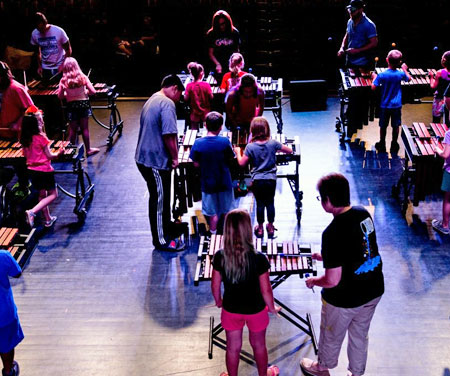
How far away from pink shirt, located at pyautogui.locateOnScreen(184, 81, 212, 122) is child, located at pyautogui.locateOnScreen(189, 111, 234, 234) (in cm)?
250

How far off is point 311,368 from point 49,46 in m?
7.34

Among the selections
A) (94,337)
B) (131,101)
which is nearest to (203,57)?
(131,101)

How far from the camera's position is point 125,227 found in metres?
→ 7.46

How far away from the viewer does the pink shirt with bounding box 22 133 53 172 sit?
7.04 metres

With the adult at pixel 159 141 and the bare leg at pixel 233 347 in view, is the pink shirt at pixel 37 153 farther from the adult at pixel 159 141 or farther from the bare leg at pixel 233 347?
the bare leg at pixel 233 347

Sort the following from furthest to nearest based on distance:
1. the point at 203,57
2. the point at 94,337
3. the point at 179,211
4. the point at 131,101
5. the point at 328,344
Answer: the point at 203,57 → the point at 131,101 → the point at 179,211 → the point at 94,337 → the point at 328,344

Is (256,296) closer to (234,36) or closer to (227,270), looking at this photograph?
(227,270)

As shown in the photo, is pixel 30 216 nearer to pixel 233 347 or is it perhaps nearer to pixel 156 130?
pixel 156 130

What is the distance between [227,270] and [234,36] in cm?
665

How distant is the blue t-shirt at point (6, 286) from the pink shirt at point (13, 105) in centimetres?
388

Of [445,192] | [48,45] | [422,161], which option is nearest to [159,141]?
[422,161]

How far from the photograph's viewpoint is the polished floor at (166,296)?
17.0 feet

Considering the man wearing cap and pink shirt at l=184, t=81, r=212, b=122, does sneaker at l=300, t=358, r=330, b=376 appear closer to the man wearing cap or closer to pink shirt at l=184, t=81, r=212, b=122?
pink shirt at l=184, t=81, r=212, b=122

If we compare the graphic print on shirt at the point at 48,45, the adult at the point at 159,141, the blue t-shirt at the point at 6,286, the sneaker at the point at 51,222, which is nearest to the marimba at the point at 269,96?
the graphic print on shirt at the point at 48,45
